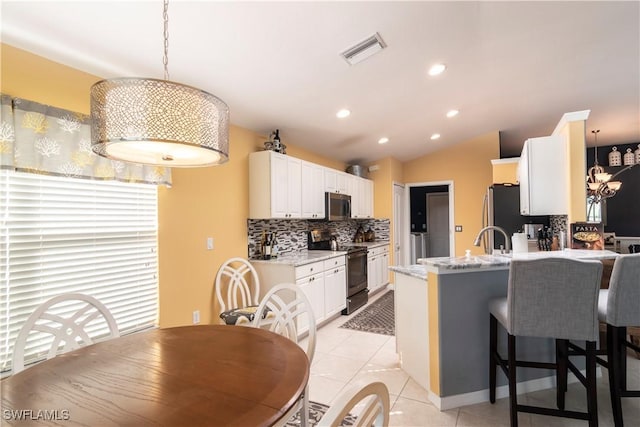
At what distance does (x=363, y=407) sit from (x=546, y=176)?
3.42m

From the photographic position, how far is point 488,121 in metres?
4.76

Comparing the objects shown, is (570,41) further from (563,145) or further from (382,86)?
(382,86)

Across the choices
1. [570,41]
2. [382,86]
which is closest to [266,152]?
[382,86]

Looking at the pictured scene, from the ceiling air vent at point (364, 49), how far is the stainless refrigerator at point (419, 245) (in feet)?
15.1

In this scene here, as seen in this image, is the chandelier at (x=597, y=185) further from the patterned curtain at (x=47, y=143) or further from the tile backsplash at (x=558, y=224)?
the patterned curtain at (x=47, y=143)

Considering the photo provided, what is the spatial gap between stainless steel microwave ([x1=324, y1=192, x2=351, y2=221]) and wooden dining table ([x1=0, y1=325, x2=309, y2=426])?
294 centimetres

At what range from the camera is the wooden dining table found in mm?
890

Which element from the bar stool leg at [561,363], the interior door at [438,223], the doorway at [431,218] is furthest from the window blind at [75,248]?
the interior door at [438,223]

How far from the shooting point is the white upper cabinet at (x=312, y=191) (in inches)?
155

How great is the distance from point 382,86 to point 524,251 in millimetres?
2051

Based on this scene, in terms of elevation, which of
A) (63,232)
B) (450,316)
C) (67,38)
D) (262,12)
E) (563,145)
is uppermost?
(262,12)

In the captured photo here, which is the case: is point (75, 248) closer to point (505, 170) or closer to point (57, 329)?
point (57, 329)

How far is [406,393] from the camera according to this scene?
229 centimetres

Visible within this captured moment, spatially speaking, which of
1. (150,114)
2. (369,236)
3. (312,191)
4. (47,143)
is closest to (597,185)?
(369,236)
